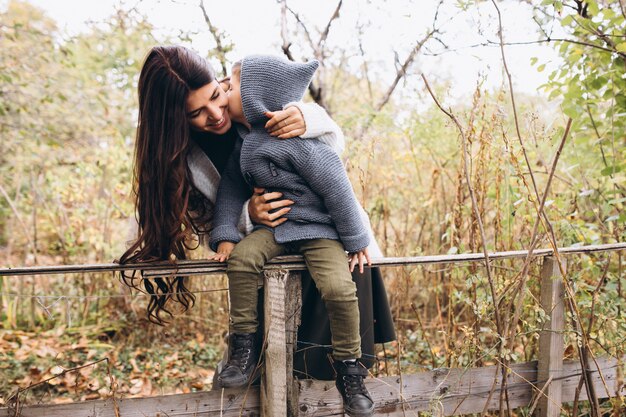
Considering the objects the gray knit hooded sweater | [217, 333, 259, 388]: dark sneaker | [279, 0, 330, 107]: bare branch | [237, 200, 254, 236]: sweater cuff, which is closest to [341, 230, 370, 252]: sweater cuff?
the gray knit hooded sweater

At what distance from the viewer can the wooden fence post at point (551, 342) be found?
241 centimetres

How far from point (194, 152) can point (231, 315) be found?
A: 698 mm

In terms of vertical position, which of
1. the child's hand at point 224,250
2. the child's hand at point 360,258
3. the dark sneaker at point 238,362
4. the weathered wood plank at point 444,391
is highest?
the child's hand at point 224,250

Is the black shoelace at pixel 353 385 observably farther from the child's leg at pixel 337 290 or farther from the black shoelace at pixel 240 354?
the black shoelace at pixel 240 354

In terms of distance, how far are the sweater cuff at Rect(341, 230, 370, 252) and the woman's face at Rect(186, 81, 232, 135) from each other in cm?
67

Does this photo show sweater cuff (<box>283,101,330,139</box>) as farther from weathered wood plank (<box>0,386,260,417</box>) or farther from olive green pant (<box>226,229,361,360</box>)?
weathered wood plank (<box>0,386,260,417</box>)

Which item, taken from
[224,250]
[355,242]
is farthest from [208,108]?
[355,242]

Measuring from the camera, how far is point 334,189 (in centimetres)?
193

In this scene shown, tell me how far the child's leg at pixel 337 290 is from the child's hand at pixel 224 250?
316 mm

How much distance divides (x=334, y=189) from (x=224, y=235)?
0.50m

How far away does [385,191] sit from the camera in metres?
4.23

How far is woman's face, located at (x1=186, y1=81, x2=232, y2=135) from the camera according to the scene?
1.95 metres

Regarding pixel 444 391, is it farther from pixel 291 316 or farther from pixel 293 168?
pixel 293 168

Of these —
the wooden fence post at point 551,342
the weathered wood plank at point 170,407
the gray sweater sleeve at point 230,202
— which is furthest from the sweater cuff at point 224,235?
the wooden fence post at point 551,342
